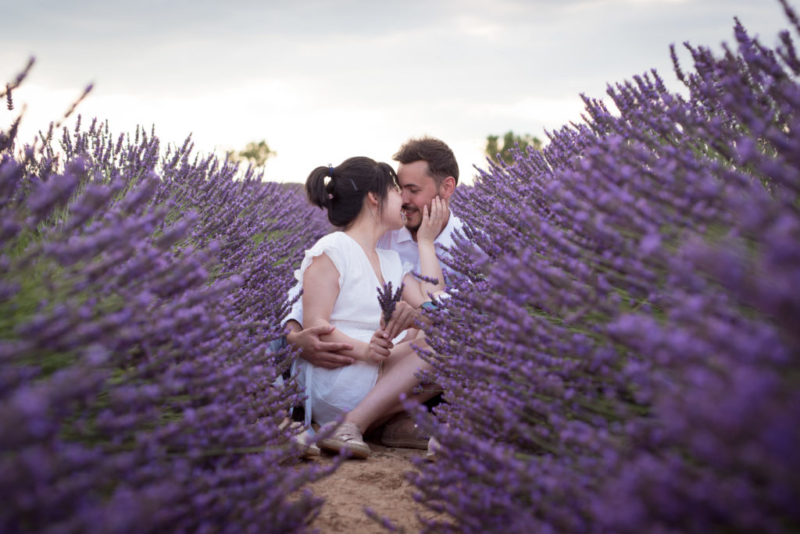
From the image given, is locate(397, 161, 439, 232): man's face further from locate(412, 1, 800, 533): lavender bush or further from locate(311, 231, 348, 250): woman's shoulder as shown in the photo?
locate(412, 1, 800, 533): lavender bush

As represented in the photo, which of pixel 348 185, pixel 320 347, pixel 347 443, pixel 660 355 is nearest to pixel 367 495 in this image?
pixel 347 443

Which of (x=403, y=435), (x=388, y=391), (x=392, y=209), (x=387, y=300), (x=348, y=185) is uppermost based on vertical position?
(x=348, y=185)

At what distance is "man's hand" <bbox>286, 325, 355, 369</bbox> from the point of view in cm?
300

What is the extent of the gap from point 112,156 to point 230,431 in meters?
2.59

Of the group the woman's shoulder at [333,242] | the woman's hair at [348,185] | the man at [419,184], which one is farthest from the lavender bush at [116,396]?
the man at [419,184]

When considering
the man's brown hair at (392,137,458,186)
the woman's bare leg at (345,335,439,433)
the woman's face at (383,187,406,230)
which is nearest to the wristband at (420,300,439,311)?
the woman's bare leg at (345,335,439,433)

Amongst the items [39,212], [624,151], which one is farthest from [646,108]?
[39,212]

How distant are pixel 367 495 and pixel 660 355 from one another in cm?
157

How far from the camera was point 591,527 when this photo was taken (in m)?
0.98

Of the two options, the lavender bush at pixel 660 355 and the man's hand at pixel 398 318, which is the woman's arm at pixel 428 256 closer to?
the man's hand at pixel 398 318

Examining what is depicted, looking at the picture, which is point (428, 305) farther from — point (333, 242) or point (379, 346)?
point (333, 242)

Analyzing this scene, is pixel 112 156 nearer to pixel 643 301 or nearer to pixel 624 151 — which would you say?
pixel 624 151

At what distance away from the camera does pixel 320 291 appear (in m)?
3.19

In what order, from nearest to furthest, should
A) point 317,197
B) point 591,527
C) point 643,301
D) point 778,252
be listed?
point 778,252 < point 591,527 < point 643,301 < point 317,197
